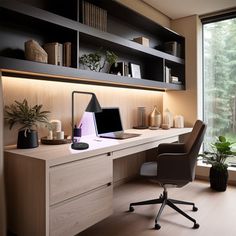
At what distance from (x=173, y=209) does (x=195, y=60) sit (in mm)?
2278

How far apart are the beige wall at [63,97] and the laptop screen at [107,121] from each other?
0.20 m

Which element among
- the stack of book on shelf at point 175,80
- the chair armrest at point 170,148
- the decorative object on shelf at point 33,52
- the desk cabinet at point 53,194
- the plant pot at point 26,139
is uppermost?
the stack of book on shelf at point 175,80

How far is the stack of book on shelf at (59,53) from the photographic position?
1994mm

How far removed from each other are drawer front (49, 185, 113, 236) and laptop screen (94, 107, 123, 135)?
0.73 metres

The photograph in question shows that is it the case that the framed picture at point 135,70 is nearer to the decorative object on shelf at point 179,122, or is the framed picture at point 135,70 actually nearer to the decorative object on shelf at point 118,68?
the decorative object on shelf at point 118,68

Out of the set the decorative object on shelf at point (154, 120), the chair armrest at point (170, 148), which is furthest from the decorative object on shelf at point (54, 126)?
the decorative object on shelf at point (154, 120)

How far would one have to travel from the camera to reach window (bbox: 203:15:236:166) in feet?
11.6

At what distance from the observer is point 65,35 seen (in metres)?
2.15

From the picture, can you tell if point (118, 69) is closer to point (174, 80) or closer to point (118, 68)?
point (118, 68)

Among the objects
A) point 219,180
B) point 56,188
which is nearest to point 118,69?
point 56,188

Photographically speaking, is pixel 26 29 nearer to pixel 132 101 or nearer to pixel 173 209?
pixel 132 101

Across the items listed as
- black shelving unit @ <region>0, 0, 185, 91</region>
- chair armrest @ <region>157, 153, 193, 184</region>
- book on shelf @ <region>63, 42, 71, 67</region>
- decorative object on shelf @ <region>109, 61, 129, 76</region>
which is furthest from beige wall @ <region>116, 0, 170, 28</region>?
chair armrest @ <region>157, 153, 193, 184</region>

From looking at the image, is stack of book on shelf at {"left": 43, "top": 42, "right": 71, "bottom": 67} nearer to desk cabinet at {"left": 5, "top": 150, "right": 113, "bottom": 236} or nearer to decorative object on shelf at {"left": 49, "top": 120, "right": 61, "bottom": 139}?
decorative object on shelf at {"left": 49, "top": 120, "right": 61, "bottom": 139}

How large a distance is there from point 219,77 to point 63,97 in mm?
2490
